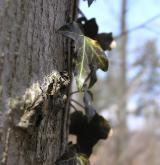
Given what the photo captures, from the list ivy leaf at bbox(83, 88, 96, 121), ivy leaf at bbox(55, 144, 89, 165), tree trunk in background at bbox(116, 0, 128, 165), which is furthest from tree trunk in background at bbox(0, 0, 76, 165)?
tree trunk in background at bbox(116, 0, 128, 165)

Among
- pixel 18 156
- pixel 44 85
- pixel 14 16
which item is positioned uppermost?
pixel 14 16

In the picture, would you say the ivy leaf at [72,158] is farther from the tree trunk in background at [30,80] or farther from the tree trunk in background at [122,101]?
the tree trunk in background at [122,101]

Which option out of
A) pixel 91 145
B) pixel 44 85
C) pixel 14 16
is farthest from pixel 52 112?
pixel 91 145

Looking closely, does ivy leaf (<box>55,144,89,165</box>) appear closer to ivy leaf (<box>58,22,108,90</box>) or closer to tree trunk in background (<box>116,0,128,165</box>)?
ivy leaf (<box>58,22,108,90</box>)

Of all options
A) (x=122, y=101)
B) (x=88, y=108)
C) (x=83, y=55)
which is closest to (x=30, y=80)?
(x=83, y=55)

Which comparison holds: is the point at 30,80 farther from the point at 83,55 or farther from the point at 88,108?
the point at 88,108

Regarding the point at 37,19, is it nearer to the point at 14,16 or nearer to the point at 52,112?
the point at 14,16
